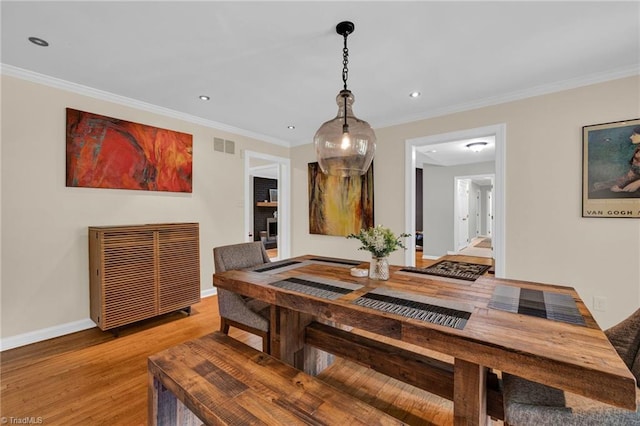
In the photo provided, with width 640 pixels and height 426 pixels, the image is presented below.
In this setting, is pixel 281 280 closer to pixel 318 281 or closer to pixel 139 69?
pixel 318 281

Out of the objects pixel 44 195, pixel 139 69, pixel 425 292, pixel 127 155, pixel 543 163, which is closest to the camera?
pixel 425 292

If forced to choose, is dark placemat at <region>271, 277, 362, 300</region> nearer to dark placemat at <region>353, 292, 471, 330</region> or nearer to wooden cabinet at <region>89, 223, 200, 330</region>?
dark placemat at <region>353, 292, 471, 330</region>

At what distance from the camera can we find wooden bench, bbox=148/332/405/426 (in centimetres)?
108

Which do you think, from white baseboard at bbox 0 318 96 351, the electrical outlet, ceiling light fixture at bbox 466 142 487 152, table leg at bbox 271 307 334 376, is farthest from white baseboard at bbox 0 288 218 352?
ceiling light fixture at bbox 466 142 487 152

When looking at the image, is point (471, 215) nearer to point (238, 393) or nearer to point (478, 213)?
point (478, 213)

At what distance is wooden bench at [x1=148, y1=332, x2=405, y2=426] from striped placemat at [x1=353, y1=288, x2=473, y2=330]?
0.41 meters

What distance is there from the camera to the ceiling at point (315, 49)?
5.70ft

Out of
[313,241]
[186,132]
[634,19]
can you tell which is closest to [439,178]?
[313,241]

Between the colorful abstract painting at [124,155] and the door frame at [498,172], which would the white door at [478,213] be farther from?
the colorful abstract painting at [124,155]

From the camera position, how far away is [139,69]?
2.43 m

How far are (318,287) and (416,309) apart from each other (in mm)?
601

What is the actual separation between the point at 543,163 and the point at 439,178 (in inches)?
177

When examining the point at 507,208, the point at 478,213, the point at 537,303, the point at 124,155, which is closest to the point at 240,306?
the point at 537,303

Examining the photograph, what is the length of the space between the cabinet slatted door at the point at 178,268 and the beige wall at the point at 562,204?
11.7ft
